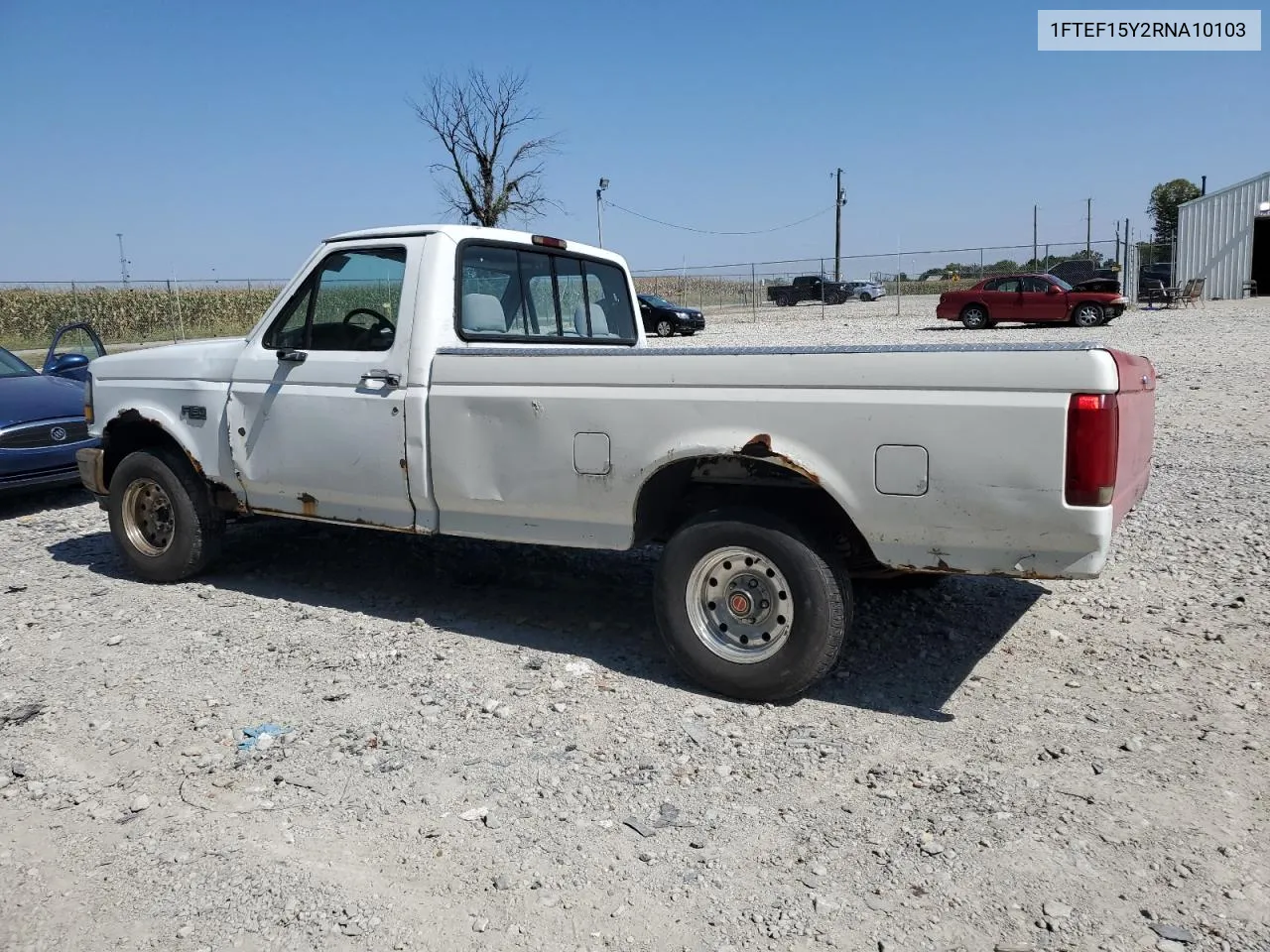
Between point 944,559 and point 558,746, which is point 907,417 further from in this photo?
point 558,746

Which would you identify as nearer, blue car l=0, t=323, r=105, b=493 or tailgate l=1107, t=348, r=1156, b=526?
tailgate l=1107, t=348, r=1156, b=526

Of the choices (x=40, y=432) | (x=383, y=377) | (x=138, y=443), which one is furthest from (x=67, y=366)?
(x=383, y=377)

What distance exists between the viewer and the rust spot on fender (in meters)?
4.00

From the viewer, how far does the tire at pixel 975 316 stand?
2764cm

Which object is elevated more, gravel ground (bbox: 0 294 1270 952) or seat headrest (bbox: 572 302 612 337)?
seat headrest (bbox: 572 302 612 337)

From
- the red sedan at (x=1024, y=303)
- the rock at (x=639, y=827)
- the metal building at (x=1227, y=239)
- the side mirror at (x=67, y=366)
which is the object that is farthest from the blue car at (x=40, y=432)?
the metal building at (x=1227, y=239)

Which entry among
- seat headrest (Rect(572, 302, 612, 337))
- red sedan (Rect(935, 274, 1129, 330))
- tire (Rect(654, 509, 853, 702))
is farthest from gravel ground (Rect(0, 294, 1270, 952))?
red sedan (Rect(935, 274, 1129, 330))

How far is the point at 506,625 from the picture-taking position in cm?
539

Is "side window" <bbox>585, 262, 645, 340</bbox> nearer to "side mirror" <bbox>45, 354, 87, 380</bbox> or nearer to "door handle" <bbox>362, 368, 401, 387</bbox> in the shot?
"door handle" <bbox>362, 368, 401, 387</bbox>

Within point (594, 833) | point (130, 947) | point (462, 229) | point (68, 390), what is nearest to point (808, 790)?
point (594, 833)

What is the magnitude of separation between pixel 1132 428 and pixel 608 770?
7.60ft

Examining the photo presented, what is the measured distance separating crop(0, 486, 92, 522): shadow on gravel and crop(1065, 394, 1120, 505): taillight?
8.07 meters

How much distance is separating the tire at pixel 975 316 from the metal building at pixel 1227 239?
1652 centimetres

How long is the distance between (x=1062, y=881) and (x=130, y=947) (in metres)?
2.60
